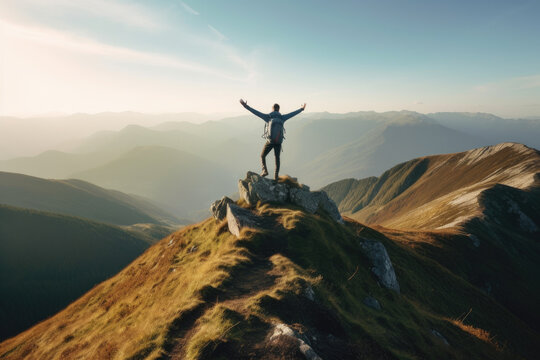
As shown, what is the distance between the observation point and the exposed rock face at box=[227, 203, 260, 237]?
17.8 metres

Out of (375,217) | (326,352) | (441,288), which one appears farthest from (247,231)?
(375,217)

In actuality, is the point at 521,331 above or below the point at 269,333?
below

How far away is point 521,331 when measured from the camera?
1324 inches

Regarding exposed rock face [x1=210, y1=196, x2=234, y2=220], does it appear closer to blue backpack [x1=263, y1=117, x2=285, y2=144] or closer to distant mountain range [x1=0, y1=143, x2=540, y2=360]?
distant mountain range [x1=0, y1=143, x2=540, y2=360]

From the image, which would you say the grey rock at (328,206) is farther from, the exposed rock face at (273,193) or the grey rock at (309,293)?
the grey rock at (309,293)

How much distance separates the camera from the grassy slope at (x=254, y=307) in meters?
8.68

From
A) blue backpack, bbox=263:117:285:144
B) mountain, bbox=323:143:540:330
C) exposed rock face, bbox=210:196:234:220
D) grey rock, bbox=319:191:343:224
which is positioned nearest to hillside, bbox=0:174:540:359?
exposed rock face, bbox=210:196:234:220

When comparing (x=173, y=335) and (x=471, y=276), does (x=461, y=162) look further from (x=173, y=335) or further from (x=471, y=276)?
(x=173, y=335)

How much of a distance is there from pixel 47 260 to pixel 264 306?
216 metres

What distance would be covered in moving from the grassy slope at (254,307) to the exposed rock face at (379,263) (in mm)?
905

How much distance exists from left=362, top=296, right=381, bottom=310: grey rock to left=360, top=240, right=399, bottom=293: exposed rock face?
4.19 m

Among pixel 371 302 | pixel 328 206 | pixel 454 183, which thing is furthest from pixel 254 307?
pixel 454 183

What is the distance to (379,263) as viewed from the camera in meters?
19.8

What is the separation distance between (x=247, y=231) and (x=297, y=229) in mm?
A: 3505
